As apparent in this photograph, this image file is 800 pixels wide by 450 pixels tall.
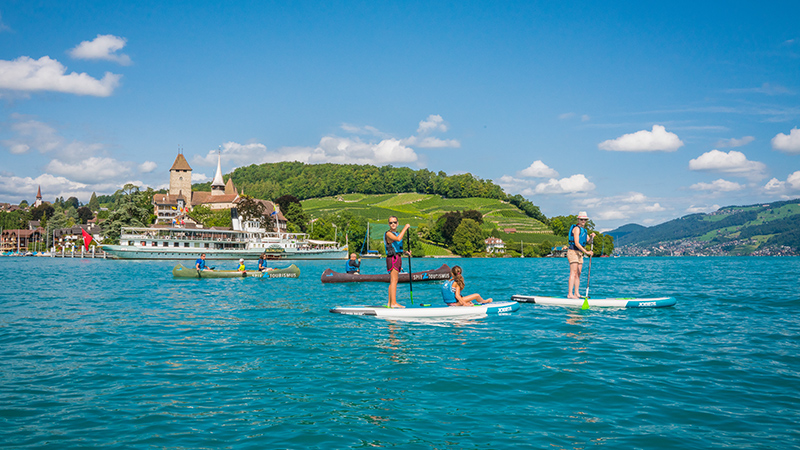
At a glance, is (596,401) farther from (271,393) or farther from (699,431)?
(271,393)

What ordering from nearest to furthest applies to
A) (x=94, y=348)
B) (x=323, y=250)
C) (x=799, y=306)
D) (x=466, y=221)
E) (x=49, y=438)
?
(x=49, y=438) → (x=94, y=348) → (x=799, y=306) → (x=323, y=250) → (x=466, y=221)

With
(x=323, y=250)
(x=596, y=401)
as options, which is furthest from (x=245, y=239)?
(x=596, y=401)

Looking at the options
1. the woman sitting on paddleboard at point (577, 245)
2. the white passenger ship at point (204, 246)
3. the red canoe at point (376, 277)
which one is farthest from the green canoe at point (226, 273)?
the white passenger ship at point (204, 246)

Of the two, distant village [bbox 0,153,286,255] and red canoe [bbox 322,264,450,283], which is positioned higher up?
distant village [bbox 0,153,286,255]

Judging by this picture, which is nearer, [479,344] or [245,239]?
[479,344]

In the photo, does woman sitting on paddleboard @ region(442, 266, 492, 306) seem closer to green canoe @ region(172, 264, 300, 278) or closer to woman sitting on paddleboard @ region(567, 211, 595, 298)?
woman sitting on paddleboard @ region(567, 211, 595, 298)

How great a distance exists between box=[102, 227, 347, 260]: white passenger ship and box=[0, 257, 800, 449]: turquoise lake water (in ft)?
257

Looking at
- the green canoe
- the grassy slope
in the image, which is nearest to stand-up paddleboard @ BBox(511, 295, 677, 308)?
the green canoe

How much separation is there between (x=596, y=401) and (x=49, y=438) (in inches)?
315

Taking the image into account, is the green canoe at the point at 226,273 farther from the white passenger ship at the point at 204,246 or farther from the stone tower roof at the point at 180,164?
the stone tower roof at the point at 180,164

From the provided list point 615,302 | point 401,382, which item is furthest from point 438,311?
point 615,302

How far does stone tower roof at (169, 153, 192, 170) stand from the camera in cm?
18188

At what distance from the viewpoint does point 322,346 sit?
40.4 feet

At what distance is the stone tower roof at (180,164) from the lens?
182m
